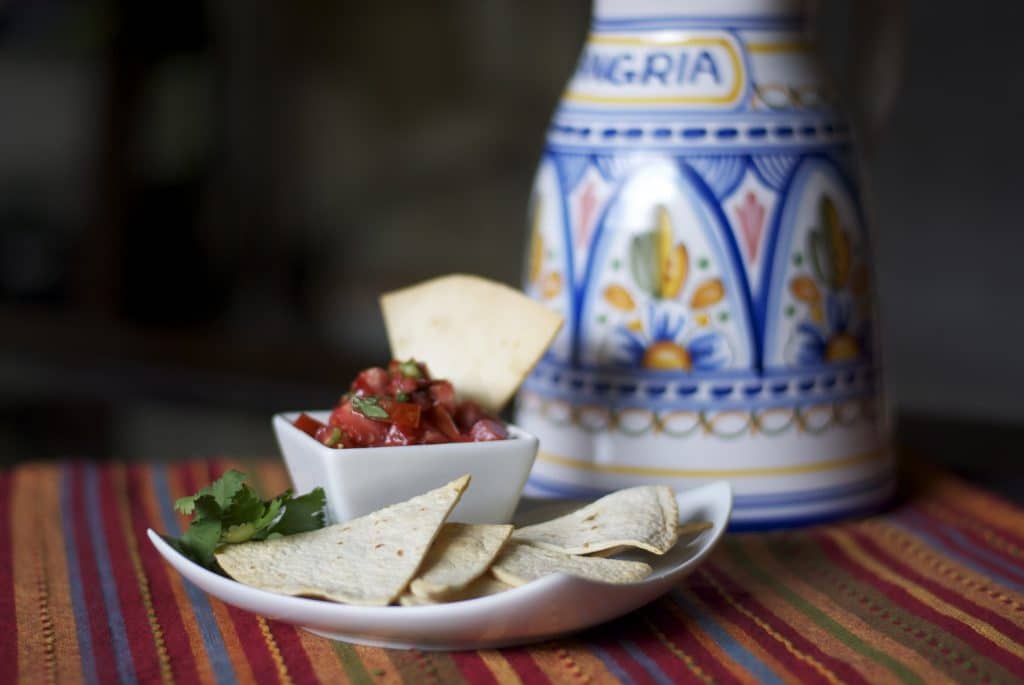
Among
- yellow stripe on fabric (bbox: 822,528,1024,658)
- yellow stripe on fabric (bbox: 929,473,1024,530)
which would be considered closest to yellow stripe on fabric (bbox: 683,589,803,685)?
yellow stripe on fabric (bbox: 822,528,1024,658)

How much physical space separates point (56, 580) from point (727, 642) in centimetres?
46

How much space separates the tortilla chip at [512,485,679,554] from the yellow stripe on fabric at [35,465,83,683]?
0.89ft

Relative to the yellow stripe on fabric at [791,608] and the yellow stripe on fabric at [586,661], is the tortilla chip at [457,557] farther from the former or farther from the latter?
the yellow stripe on fabric at [791,608]

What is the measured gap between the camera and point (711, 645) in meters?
0.80

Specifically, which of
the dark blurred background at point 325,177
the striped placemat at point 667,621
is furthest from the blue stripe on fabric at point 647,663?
the dark blurred background at point 325,177

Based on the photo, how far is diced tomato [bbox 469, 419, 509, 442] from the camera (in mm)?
925


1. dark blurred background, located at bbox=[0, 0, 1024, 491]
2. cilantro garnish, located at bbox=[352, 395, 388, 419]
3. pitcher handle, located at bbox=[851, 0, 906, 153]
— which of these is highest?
pitcher handle, located at bbox=[851, 0, 906, 153]

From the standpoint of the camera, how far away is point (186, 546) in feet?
2.69

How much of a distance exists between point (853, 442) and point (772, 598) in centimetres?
26

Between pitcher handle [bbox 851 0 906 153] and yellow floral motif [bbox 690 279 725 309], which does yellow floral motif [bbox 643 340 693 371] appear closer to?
yellow floral motif [bbox 690 279 725 309]

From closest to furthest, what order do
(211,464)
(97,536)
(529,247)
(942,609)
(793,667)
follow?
1. (793,667)
2. (942,609)
3. (97,536)
4. (529,247)
5. (211,464)

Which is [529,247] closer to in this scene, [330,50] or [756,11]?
[756,11]

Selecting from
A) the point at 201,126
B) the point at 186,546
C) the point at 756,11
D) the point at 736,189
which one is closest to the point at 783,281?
the point at 736,189

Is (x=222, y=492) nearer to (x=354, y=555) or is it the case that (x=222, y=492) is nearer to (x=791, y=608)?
(x=354, y=555)
